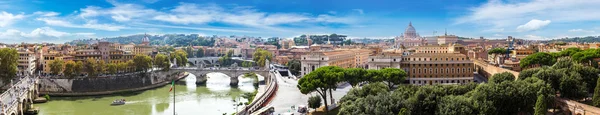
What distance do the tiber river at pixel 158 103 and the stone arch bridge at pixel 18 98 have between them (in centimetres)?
85

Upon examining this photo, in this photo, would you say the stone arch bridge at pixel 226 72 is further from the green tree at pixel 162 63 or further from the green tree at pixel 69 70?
the green tree at pixel 69 70

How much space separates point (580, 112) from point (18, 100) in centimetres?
2016

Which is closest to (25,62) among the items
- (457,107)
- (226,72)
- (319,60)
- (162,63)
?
(162,63)

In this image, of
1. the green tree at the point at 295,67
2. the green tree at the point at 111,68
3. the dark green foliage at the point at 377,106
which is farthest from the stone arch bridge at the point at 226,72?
the dark green foliage at the point at 377,106

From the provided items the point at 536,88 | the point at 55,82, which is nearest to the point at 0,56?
the point at 55,82

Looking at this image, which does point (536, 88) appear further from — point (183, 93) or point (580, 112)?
point (183, 93)

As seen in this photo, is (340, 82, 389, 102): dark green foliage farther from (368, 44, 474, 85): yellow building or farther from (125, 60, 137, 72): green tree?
(125, 60, 137, 72): green tree

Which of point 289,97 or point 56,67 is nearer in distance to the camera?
point 289,97

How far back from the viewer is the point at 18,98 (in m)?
19.5

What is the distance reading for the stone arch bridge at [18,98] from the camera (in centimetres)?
1759

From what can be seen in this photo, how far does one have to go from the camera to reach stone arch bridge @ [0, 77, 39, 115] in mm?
17594

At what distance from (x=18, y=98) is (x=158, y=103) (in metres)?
7.53

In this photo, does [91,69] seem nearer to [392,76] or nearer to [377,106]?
[392,76]

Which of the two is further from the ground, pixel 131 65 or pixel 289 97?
pixel 131 65
